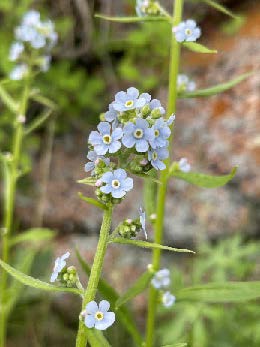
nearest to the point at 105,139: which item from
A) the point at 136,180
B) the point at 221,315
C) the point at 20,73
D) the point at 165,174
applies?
the point at 165,174

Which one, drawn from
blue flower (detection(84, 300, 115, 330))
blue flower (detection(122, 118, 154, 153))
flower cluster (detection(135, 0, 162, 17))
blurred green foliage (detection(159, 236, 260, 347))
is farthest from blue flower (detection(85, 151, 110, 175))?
blurred green foliage (detection(159, 236, 260, 347))

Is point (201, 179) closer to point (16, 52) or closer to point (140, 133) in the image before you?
point (140, 133)

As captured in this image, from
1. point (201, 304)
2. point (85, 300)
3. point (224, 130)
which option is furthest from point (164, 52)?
point (85, 300)

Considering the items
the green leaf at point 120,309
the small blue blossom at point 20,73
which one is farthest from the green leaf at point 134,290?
the small blue blossom at point 20,73

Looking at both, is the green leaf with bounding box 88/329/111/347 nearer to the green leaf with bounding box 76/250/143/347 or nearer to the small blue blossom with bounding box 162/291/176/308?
the green leaf with bounding box 76/250/143/347

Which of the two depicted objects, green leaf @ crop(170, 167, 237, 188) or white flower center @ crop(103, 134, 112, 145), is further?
green leaf @ crop(170, 167, 237, 188)

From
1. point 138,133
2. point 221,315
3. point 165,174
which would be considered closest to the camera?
point 138,133

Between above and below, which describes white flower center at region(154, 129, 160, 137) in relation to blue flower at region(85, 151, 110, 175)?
above

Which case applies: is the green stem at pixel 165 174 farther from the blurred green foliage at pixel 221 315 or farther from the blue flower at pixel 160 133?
the blue flower at pixel 160 133
